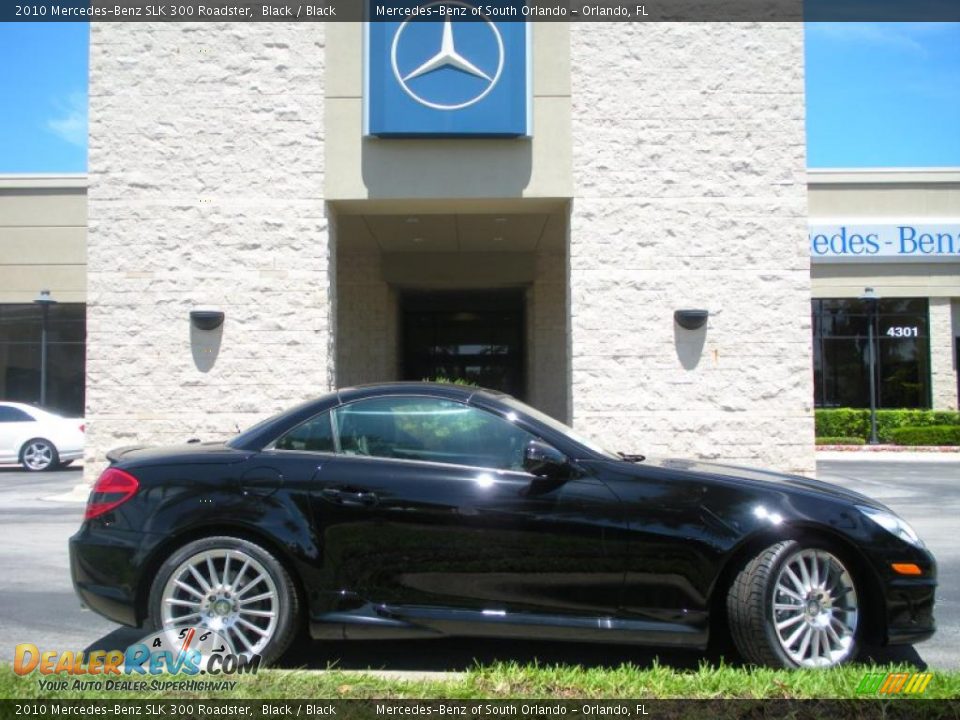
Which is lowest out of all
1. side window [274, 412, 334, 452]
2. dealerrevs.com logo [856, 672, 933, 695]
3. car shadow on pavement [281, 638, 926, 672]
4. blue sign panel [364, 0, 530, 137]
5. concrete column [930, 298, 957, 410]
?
car shadow on pavement [281, 638, 926, 672]

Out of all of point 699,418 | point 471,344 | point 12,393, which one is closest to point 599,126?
point 699,418

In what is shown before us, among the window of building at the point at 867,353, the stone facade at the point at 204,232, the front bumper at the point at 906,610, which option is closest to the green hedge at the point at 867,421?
the window of building at the point at 867,353

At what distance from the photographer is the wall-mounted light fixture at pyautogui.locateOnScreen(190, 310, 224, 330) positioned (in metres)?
Result: 11.4

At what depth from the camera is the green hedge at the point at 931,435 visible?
75.5ft

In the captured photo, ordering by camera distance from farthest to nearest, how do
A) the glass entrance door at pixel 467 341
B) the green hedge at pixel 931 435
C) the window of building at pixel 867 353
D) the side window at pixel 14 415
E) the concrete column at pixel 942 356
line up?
the window of building at pixel 867 353, the concrete column at pixel 942 356, the green hedge at pixel 931 435, the glass entrance door at pixel 467 341, the side window at pixel 14 415

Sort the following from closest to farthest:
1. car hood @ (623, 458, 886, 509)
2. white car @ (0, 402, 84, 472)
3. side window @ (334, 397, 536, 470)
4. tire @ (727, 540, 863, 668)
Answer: tire @ (727, 540, 863, 668)
car hood @ (623, 458, 886, 509)
side window @ (334, 397, 536, 470)
white car @ (0, 402, 84, 472)

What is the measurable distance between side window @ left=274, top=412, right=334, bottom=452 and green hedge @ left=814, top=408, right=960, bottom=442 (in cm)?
2175

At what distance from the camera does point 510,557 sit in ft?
15.0

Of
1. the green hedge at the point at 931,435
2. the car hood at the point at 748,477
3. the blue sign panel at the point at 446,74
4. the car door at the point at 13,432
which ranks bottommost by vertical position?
the green hedge at the point at 931,435

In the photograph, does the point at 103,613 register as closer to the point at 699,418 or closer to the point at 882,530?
the point at 882,530

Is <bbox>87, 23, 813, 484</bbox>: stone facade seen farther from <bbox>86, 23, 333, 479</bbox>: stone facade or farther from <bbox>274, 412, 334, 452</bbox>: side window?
<bbox>274, 412, 334, 452</bbox>: side window

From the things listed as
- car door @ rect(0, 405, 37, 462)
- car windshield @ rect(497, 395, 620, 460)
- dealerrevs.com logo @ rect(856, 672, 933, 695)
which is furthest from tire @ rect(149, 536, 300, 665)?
car door @ rect(0, 405, 37, 462)

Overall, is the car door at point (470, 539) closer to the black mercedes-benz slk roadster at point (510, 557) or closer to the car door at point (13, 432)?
the black mercedes-benz slk roadster at point (510, 557)

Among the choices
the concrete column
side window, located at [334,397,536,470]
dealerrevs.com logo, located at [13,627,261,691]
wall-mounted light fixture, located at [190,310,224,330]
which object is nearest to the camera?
dealerrevs.com logo, located at [13,627,261,691]
